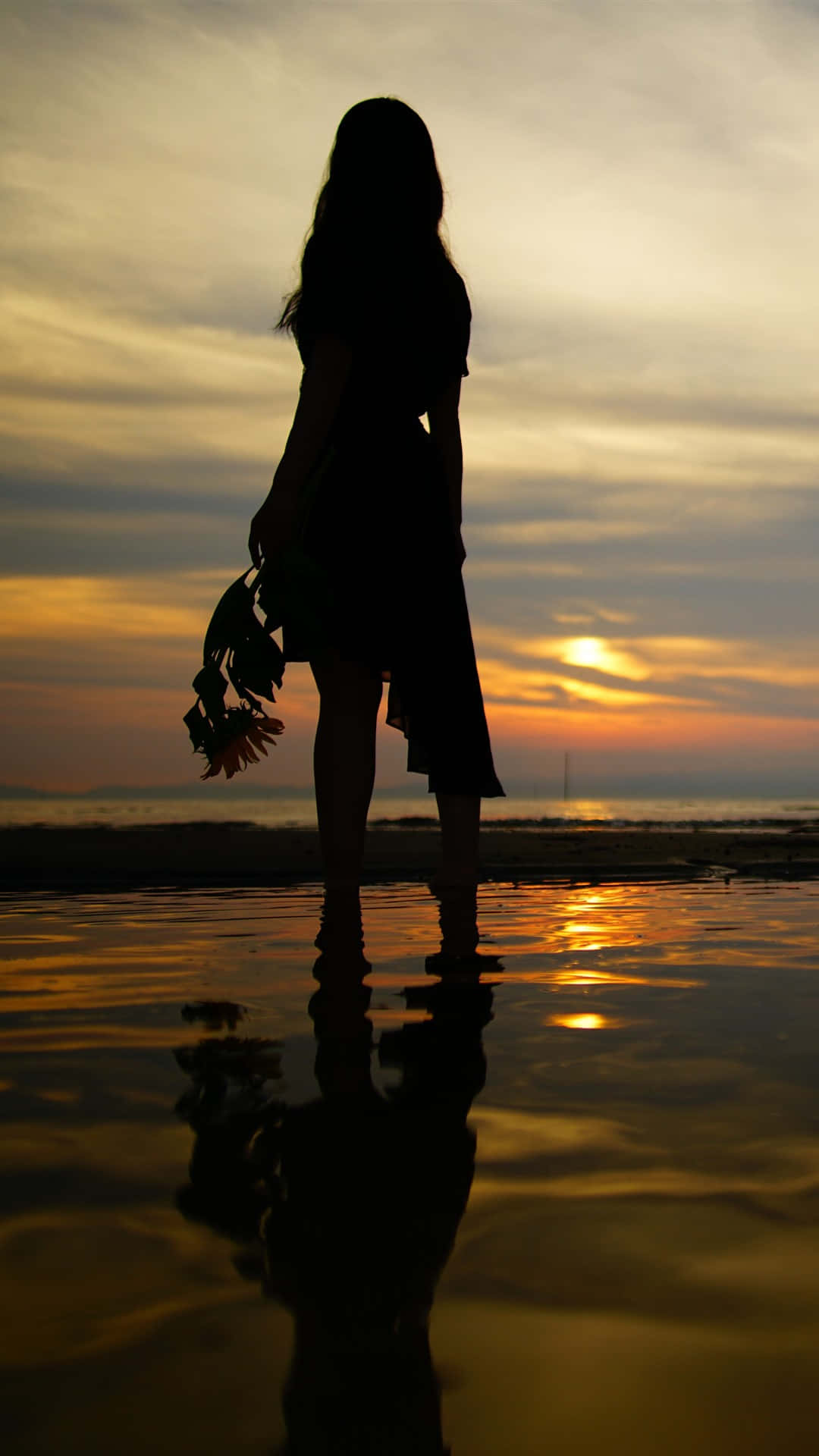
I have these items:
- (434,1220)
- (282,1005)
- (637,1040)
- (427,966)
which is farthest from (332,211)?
(434,1220)

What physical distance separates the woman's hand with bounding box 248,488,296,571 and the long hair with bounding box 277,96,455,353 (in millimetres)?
558

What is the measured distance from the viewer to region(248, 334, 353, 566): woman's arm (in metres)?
3.81

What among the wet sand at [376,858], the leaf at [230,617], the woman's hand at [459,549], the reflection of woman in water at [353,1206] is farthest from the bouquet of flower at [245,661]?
the reflection of woman in water at [353,1206]

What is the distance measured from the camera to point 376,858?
22.9ft

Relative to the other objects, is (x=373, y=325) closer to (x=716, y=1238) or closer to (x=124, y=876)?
(x=124, y=876)

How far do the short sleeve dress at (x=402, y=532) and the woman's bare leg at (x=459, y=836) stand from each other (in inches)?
2.2

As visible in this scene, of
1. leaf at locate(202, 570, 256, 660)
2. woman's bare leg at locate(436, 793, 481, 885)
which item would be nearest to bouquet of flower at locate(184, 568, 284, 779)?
leaf at locate(202, 570, 256, 660)

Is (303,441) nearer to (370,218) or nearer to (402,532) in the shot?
(402,532)

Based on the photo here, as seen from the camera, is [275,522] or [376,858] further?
Result: [376,858]

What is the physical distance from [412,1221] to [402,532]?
3.13 metres

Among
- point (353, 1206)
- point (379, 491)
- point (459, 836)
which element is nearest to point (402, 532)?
point (379, 491)

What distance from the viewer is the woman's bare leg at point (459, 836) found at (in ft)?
13.1

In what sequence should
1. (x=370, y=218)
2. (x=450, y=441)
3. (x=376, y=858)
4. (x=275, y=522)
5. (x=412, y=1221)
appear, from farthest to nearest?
(x=376, y=858) → (x=450, y=441) → (x=370, y=218) → (x=275, y=522) → (x=412, y=1221)

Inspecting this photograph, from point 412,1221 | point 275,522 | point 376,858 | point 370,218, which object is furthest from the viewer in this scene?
point 376,858
